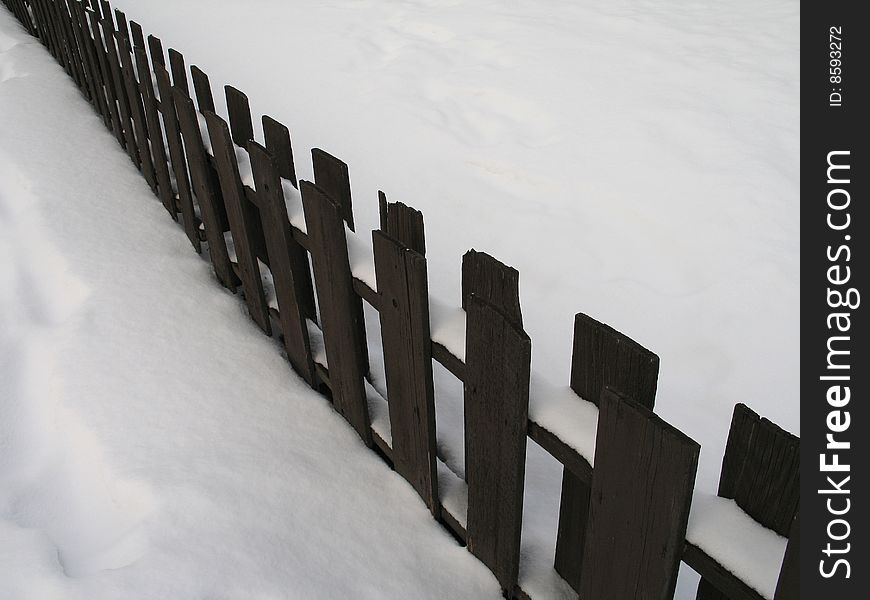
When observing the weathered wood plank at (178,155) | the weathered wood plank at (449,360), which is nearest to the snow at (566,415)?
the weathered wood plank at (449,360)

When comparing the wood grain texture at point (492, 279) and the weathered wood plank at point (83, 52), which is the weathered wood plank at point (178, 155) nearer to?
the weathered wood plank at point (83, 52)

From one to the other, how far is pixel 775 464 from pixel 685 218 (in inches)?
72.6

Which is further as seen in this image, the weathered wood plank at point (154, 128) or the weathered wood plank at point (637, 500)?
the weathered wood plank at point (154, 128)

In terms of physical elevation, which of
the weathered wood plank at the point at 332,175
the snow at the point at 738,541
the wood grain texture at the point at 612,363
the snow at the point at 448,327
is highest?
the weathered wood plank at the point at 332,175

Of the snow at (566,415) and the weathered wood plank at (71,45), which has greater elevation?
the weathered wood plank at (71,45)

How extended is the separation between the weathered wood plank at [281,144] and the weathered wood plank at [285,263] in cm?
11

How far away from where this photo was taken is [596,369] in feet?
3.60

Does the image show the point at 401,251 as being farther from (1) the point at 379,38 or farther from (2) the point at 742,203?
(1) the point at 379,38

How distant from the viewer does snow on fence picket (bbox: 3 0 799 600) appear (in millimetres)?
945

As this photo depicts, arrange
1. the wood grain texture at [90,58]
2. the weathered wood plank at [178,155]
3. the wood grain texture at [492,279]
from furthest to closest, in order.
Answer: the wood grain texture at [90,58], the weathered wood plank at [178,155], the wood grain texture at [492,279]

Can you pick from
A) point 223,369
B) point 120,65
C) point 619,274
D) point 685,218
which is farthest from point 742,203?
point 120,65

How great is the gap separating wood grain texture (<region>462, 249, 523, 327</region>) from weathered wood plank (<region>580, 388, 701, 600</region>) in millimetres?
313

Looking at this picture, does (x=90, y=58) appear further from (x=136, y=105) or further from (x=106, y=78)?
(x=136, y=105)

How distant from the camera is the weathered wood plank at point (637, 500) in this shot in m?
0.91
